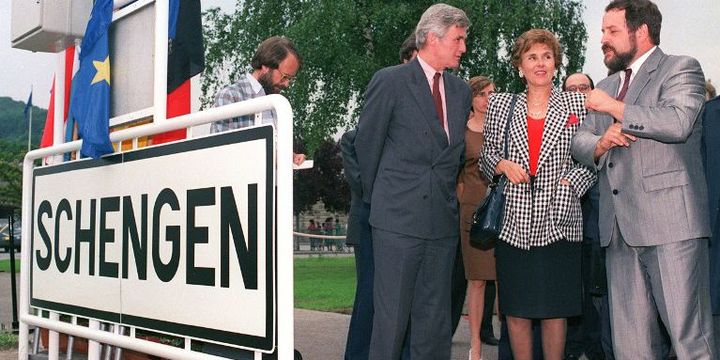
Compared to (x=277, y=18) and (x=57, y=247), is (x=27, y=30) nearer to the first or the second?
(x=57, y=247)

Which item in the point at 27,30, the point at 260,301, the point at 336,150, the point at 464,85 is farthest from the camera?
the point at 336,150

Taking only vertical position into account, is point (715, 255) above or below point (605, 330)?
above

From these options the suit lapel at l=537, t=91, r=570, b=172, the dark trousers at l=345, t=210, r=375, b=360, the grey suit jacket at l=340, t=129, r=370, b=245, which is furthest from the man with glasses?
the suit lapel at l=537, t=91, r=570, b=172

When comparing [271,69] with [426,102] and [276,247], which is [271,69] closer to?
[426,102]

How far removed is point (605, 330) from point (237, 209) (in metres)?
3.03

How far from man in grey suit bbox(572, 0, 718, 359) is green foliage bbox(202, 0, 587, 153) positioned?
17.8 m

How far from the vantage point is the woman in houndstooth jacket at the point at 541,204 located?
4.17 m

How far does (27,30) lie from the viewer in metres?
4.75

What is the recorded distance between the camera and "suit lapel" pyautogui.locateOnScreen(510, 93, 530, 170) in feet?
14.0

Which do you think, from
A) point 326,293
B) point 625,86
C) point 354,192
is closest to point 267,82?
point 354,192

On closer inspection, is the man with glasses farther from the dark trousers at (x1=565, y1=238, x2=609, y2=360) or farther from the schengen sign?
the dark trousers at (x1=565, y1=238, x2=609, y2=360)

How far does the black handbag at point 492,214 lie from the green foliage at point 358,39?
56.7 feet

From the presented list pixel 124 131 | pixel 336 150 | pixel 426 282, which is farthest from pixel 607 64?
pixel 336 150

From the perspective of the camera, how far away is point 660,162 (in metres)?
3.46
